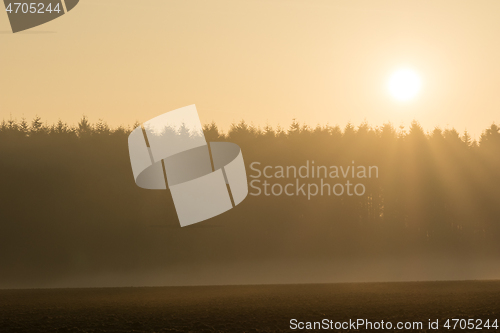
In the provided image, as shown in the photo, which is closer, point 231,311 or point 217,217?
point 231,311

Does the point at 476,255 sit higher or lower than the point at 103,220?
lower

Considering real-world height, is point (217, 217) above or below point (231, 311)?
above

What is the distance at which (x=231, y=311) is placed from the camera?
1426 centimetres

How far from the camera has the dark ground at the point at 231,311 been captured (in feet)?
39.3

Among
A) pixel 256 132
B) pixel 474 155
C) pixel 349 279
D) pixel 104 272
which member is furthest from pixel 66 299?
pixel 474 155

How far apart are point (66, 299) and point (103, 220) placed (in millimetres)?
12207

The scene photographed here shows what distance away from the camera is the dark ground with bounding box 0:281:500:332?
39.3 feet

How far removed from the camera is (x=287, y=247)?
31.3 meters

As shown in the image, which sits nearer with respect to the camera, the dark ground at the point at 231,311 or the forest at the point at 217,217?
the dark ground at the point at 231,311

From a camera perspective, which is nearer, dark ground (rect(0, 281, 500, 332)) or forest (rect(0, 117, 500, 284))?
dark ground (rect(0, 281, 500, 332))

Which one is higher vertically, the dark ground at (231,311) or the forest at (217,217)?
the forest at (217,217)

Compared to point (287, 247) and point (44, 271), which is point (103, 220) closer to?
point (44, 271)

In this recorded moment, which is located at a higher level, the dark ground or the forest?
the forest

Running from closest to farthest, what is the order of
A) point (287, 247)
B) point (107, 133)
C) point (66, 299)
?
point (66, 299) → point (287, 247) → point (107, 133)
